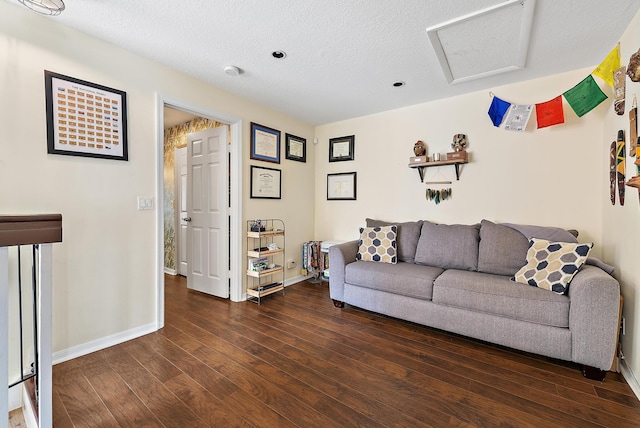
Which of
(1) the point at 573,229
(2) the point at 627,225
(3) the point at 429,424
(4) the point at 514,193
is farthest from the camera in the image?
(4) the point at 514,193

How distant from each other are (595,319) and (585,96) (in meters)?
1.83

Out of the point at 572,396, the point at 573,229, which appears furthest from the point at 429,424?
the point at 573,229

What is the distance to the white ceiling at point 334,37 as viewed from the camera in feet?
5.61

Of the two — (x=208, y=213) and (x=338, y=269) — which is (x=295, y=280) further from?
(x=208, y=213)

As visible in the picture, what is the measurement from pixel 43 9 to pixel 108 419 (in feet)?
7.98

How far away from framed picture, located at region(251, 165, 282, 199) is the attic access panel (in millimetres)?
2230

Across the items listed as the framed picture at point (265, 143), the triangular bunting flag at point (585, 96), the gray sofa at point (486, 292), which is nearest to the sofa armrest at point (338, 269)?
the gray sofa at point (486, 292)

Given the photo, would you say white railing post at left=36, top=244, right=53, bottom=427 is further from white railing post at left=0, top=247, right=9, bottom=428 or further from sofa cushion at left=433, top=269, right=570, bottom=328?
sofa cushion at left=433, top=269, right=570, bottom=328

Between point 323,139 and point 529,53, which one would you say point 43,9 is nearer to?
point 323,139

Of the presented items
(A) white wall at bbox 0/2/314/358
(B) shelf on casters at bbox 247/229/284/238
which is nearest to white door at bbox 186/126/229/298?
(B) shelf on casters at bbox 247/229/284/238

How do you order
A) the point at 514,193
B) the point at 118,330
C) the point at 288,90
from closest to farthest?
the point at 118,330 → the point at 514,193 → the point at 288,90

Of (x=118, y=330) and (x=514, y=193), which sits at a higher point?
(x=514, y=193)

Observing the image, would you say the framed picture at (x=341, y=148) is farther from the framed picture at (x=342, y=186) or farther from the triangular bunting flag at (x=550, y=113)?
the triangular bunting flag at (x=550, y=113)

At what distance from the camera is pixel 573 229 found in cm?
251
